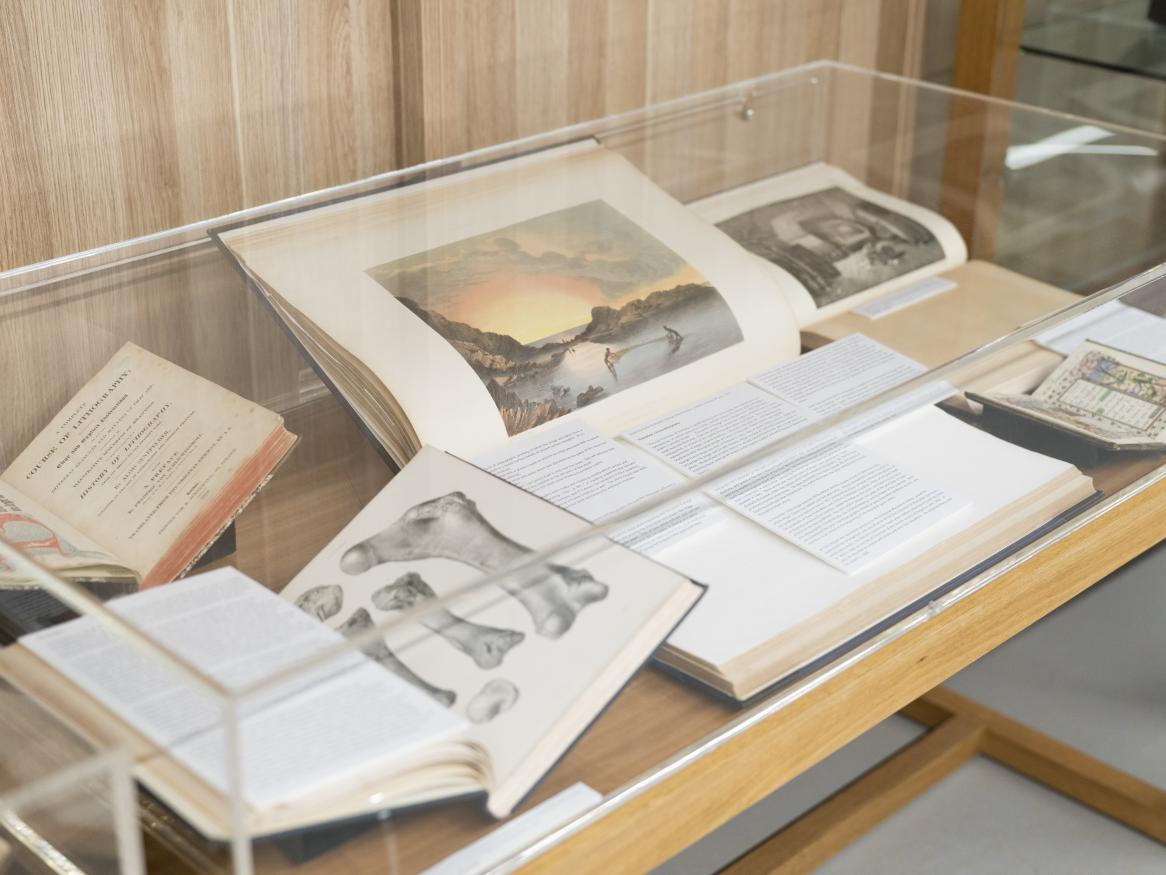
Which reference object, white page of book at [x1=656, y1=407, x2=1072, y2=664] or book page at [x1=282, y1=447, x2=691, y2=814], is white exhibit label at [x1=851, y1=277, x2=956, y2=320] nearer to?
white page of book at [x1=656, y1=407, x2=1072, y2=664]

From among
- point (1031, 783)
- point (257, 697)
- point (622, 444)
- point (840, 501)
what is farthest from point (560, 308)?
point (1031, 783)

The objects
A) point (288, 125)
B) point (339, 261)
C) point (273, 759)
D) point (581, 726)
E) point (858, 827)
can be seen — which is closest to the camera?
point (273, 759)

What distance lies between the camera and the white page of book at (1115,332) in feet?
3.34

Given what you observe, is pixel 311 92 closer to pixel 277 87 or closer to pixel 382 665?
pixel 277 87

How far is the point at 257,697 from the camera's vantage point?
1.81ft

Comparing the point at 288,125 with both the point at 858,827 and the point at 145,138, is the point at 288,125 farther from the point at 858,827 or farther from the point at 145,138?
the point at 858,827

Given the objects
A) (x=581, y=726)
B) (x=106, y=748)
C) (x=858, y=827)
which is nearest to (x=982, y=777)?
(x=858, y=827)

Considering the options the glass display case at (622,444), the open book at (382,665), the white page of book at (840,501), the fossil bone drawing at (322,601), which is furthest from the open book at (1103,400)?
the fossil bone drawing at (322,601)

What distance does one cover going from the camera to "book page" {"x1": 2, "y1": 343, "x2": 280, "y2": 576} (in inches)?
32.8

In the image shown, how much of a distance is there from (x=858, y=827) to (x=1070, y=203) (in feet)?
2.21

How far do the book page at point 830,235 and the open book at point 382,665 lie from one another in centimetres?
45

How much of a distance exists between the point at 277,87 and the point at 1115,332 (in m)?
0.75

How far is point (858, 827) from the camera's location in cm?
146

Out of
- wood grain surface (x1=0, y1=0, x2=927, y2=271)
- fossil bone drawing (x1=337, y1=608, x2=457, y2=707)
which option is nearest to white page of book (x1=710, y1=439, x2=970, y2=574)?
fossil bone drawing (x1=337, y1=608, x2=457, y2=707)
